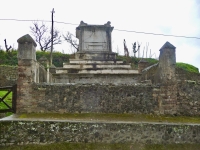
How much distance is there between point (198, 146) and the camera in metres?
8.50

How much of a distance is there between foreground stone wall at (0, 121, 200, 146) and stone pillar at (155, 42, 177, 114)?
253 cm

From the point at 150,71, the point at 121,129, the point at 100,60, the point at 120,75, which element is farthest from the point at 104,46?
the point at 121,129

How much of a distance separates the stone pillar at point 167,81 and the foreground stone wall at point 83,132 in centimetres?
253

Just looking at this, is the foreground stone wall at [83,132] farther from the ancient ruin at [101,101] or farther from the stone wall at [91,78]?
the stone wall at [91,78]

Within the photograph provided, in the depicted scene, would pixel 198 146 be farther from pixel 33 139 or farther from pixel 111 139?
pixel 33 139

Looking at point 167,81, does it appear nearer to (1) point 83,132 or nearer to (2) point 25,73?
(1) point 83,132

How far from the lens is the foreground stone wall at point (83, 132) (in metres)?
8.08

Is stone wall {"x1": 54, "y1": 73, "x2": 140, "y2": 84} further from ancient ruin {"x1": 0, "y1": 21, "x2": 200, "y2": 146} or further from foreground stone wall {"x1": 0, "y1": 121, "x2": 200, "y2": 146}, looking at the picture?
foreground stone wall {"x1": 0, "y1": 121, "x2": 200, "y2": 146}

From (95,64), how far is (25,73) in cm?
634

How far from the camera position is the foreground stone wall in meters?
8.08

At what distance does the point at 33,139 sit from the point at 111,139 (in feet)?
7.58

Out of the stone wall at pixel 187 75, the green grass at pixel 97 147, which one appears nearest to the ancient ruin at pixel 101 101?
the green grass at pixel 97 147

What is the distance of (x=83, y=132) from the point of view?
8.17 metres

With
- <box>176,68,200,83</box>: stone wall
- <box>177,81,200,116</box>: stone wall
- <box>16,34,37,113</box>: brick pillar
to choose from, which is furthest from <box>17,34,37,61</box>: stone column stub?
<box>176,68,200,83</box>: stone wall
